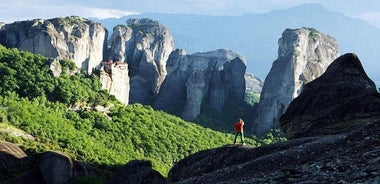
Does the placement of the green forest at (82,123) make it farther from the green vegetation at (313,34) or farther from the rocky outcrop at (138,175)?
the green vegetation at (313,34)

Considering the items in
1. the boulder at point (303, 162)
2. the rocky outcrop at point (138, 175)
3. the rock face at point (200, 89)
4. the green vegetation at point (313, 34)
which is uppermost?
the green vegetation at point (313, 34)

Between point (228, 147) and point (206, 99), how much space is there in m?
96.8

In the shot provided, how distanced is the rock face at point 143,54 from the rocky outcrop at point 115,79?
75.6 feet

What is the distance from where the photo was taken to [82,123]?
66.7 m

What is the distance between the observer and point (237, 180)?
1497cm

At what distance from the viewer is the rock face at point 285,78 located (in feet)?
342

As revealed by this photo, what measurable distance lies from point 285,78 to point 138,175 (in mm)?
87102

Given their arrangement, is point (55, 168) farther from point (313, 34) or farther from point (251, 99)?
point (251, 99)

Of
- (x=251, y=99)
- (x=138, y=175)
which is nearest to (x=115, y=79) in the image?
(x=251, y=99)

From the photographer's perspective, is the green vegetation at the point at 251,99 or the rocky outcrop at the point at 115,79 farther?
the green vegetation at the point at 251,99

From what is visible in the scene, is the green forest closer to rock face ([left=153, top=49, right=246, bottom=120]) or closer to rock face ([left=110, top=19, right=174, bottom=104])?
rock face ([left=153, top=49, right=246, bottom=120])

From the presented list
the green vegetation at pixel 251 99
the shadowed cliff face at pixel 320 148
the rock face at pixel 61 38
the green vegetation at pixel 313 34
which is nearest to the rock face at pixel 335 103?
the shadowed cliff face at pixel 320 148

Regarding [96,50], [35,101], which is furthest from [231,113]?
[35,101]

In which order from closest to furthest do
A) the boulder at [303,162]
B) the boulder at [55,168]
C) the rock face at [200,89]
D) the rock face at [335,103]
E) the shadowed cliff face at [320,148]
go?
the boulder at [303,162] → the shadowed cliff face at [320,148] → the rock face at [335,103] → the boulder at [55,168] → the rock face at [200,89]
